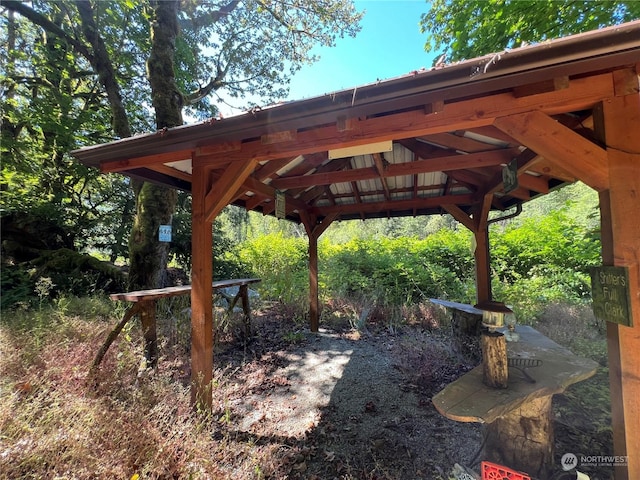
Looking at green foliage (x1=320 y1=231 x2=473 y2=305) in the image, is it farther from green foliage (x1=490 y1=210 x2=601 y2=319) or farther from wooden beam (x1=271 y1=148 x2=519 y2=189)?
wooden beam (x1=271 y1=148 x2=519 y2=189)

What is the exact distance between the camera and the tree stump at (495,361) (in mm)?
1945

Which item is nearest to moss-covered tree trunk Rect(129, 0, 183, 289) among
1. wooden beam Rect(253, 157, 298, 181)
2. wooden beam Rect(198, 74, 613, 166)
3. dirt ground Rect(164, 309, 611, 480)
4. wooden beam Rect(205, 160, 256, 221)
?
dirt ground Rect(164, 309, 611, 480)

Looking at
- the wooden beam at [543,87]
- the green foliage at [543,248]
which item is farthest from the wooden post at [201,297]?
the green foliage at [543,248]

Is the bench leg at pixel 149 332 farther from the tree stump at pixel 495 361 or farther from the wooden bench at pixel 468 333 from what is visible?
the wooden bench at pixel 468 333

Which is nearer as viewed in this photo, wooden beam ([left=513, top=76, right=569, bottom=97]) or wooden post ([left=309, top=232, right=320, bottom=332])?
wooden beam ([left=513, top=76, right=569, bottom=97])

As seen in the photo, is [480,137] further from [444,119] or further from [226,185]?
[226,185]

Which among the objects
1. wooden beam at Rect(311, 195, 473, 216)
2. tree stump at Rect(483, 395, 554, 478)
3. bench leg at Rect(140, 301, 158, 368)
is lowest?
tree stump at Rect(483, 395, 554, 478)

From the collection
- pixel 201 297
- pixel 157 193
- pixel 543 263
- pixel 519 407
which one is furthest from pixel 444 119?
pixel 543 263

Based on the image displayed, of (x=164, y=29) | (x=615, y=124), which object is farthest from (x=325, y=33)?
(x=615, y=124)

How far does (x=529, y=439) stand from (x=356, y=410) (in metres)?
1.49

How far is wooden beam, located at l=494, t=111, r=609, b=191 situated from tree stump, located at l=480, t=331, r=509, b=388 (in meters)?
1.14

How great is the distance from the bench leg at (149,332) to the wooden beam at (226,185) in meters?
1.53

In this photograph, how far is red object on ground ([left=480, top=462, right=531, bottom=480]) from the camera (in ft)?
4.92

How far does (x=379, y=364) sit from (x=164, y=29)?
7.47 m
